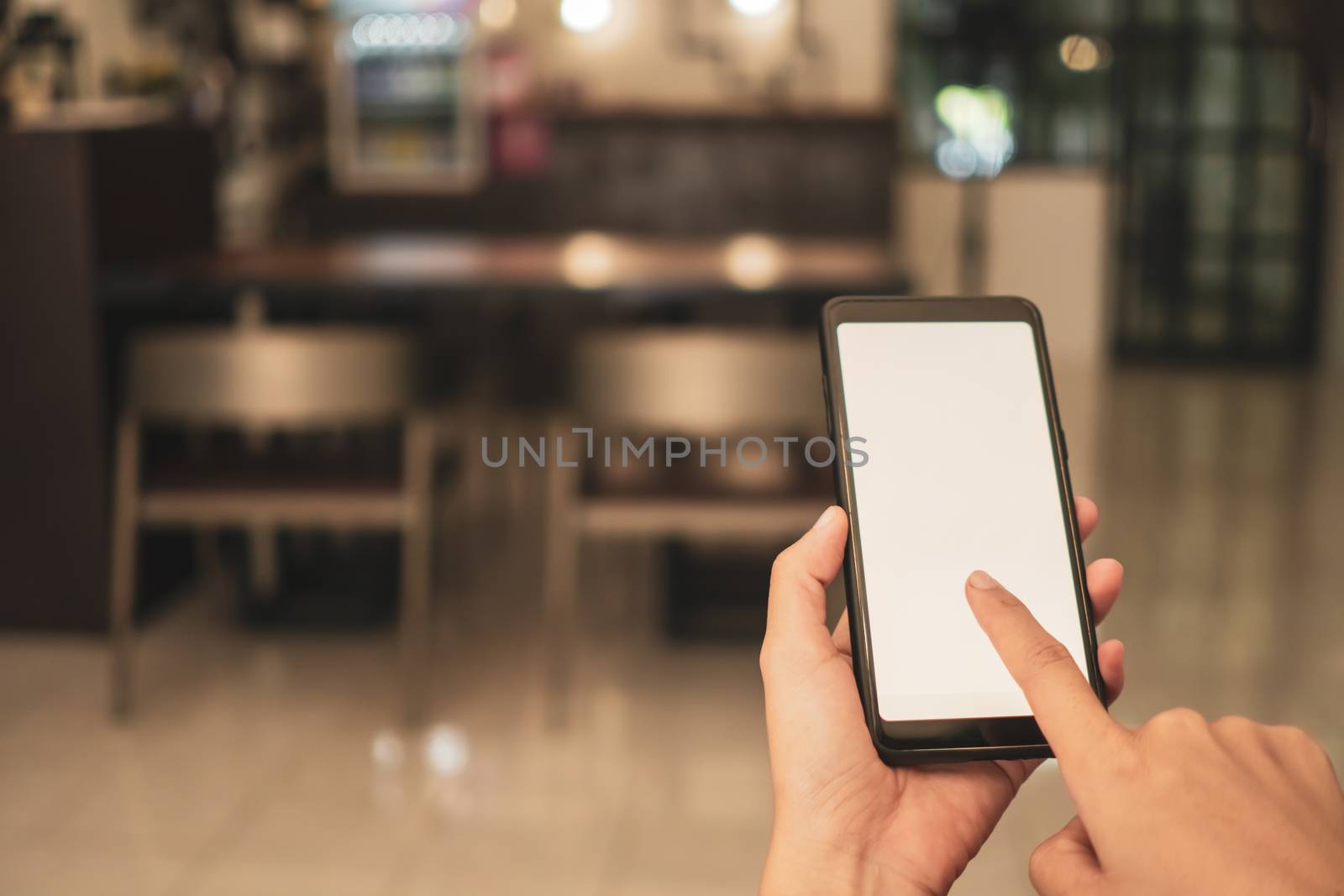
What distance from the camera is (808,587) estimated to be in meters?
0.83

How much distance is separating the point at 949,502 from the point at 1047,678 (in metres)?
0.22

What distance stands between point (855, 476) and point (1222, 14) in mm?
6685

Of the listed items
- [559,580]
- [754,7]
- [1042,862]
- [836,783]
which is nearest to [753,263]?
[559,580]

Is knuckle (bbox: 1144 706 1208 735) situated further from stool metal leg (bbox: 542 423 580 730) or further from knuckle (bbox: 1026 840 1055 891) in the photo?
stool metal leg (bbox: 542 423 580 730)

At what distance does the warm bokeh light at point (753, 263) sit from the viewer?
2570mm

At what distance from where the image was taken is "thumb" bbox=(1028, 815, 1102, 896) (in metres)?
0.65

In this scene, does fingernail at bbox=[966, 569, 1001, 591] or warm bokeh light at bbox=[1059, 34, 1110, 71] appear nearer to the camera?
fingernail at bbox=[966, 569, 1001, 591]

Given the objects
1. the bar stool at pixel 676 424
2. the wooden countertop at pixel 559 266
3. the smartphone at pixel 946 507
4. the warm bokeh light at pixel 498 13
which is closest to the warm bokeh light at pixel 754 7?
the warm bokeh light at pixel 498 13

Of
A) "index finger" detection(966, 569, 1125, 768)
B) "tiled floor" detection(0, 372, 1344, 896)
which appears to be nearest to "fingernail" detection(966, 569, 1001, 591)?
"index finger" detection(966, 569, 1125, 768)

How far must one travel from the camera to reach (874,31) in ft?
21.5

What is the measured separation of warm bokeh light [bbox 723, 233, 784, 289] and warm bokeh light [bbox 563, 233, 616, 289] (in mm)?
264

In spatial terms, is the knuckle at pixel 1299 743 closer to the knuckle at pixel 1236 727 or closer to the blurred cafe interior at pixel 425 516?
the knuckle at pixel 1236 727

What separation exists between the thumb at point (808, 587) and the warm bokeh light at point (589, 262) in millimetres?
1760

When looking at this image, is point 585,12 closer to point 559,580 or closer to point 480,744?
point 559,580
